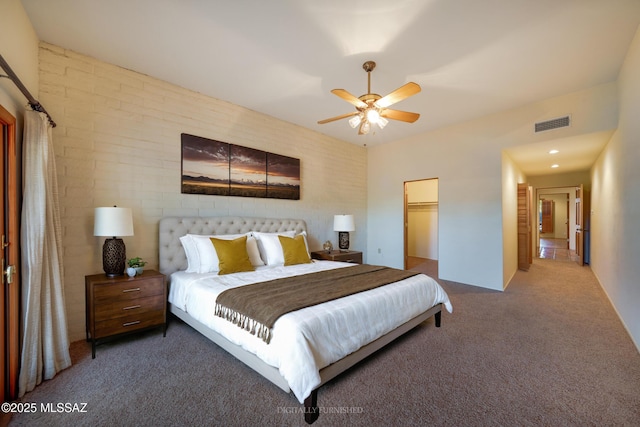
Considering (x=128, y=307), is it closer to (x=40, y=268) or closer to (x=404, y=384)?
(x=40, y=268)

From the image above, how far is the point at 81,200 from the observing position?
9.08 feet

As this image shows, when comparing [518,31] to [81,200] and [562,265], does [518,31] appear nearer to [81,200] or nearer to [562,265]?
[81,200]

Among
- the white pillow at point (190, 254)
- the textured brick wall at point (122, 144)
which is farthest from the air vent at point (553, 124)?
the white pillow at point (190, 254)

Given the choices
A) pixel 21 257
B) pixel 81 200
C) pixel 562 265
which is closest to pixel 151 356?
pixel 21 257

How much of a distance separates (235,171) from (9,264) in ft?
8.26

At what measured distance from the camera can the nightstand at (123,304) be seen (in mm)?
2406

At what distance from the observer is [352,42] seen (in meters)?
2.61

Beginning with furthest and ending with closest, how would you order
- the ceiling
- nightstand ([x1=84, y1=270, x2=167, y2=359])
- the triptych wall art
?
the triptych wall art → nightstand ([x1=84, y1=270, x2=167, y2=359]) → the ceiling

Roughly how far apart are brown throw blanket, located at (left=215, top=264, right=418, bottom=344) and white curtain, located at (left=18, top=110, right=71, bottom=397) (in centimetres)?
127

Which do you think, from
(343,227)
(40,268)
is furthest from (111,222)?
(343,227)

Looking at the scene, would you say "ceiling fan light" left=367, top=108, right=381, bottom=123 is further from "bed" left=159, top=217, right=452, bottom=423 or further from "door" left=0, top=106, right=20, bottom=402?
"door" left=0, top=106, right=20, bottom=402

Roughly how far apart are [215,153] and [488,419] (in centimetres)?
392

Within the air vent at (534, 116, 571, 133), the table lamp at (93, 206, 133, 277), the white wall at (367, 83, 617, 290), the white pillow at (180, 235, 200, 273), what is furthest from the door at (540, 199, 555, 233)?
the table lamp at (93, 206, 133, 277)

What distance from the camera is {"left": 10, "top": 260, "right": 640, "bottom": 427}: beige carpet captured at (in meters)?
1.70
